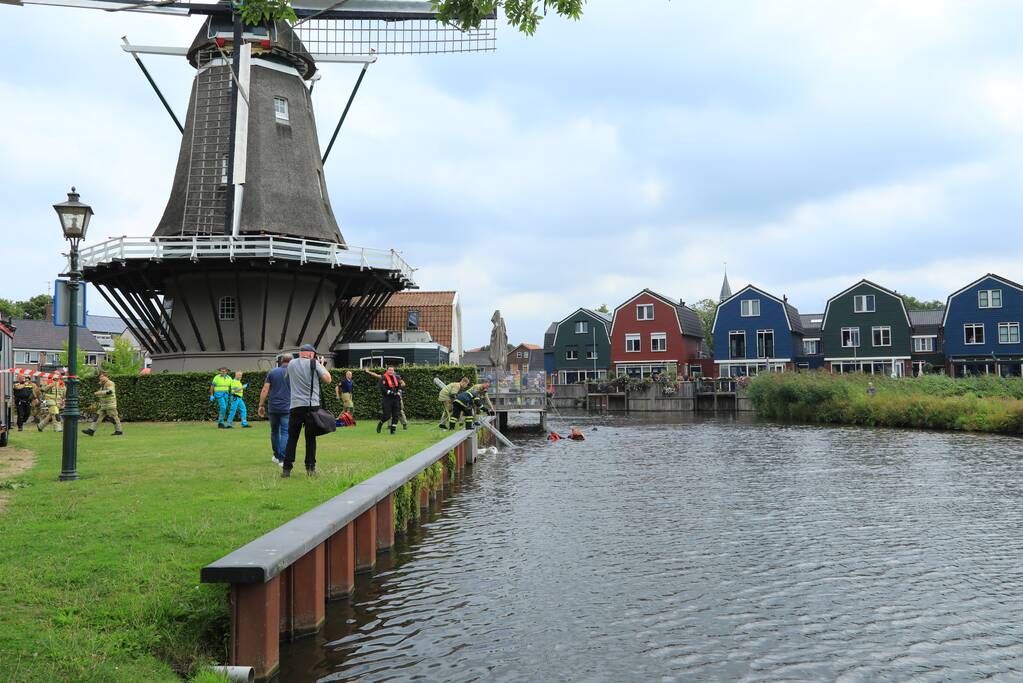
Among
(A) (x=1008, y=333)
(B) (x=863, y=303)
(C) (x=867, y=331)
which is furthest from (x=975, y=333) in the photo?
(B) (x=863, y=303)

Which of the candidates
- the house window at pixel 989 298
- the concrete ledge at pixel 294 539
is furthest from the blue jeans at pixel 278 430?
the house window at pixel 989 298

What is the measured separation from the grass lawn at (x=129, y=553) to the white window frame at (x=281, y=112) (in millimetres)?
24766

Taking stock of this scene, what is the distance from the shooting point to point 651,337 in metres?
71.1

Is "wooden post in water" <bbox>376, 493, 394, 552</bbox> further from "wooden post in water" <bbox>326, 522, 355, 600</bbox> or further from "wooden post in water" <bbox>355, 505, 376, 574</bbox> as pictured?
"wooden post in water" <bbox>326, 522, 355, 600</bbox>

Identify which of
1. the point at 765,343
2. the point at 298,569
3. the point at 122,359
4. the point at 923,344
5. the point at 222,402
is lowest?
the point at 298,569

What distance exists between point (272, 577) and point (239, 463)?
8.21 metres

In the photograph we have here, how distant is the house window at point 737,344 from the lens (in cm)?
6612

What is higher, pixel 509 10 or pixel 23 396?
pixel 509 10

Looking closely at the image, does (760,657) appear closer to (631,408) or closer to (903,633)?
(903,633)

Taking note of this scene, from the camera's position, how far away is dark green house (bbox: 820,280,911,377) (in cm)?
6081

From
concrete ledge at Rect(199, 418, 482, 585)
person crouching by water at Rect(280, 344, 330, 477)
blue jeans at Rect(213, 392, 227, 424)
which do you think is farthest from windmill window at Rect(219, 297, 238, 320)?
concrete ledge at Rect(199, 418, 482, 585)

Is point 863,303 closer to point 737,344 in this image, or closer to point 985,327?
point 985,327

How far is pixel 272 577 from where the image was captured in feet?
18.0

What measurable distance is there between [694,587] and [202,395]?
76.2ft
